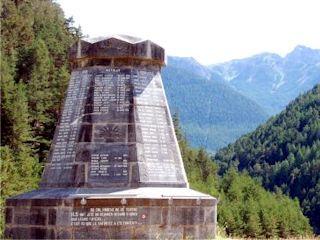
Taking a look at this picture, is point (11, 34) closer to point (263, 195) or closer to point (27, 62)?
point (27, 62)

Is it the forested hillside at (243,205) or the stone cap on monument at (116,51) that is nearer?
the stone cap on monument at (116,51)

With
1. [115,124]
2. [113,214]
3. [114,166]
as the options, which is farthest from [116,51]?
[113,214]

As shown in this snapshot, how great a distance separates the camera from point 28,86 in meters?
37.8

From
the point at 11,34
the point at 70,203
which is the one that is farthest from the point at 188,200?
the point at 11,34

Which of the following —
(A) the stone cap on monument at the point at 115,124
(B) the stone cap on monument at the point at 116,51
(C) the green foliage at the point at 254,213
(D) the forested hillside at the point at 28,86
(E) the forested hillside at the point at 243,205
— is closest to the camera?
(A) the stone cap on monument at the point at 115,124

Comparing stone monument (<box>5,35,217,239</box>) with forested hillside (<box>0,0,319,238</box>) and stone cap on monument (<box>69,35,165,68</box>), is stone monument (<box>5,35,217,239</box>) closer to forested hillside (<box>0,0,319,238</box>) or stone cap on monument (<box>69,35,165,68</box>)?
stone cap on monument (<box>69,35,165,68</box>)

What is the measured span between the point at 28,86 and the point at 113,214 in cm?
2453

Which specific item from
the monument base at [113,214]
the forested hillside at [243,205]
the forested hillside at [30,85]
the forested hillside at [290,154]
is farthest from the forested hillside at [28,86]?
the forested hillside at [290,154]

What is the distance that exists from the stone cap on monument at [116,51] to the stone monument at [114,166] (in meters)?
0.02

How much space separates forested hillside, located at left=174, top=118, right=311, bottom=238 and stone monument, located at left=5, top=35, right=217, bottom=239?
38.3 meters

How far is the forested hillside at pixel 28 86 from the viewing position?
32906mm

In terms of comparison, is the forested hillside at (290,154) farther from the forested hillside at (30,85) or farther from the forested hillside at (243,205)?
the forested hillside at (30,85)

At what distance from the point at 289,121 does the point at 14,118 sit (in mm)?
110899

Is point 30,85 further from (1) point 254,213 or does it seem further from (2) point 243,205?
(2) point 243,205
